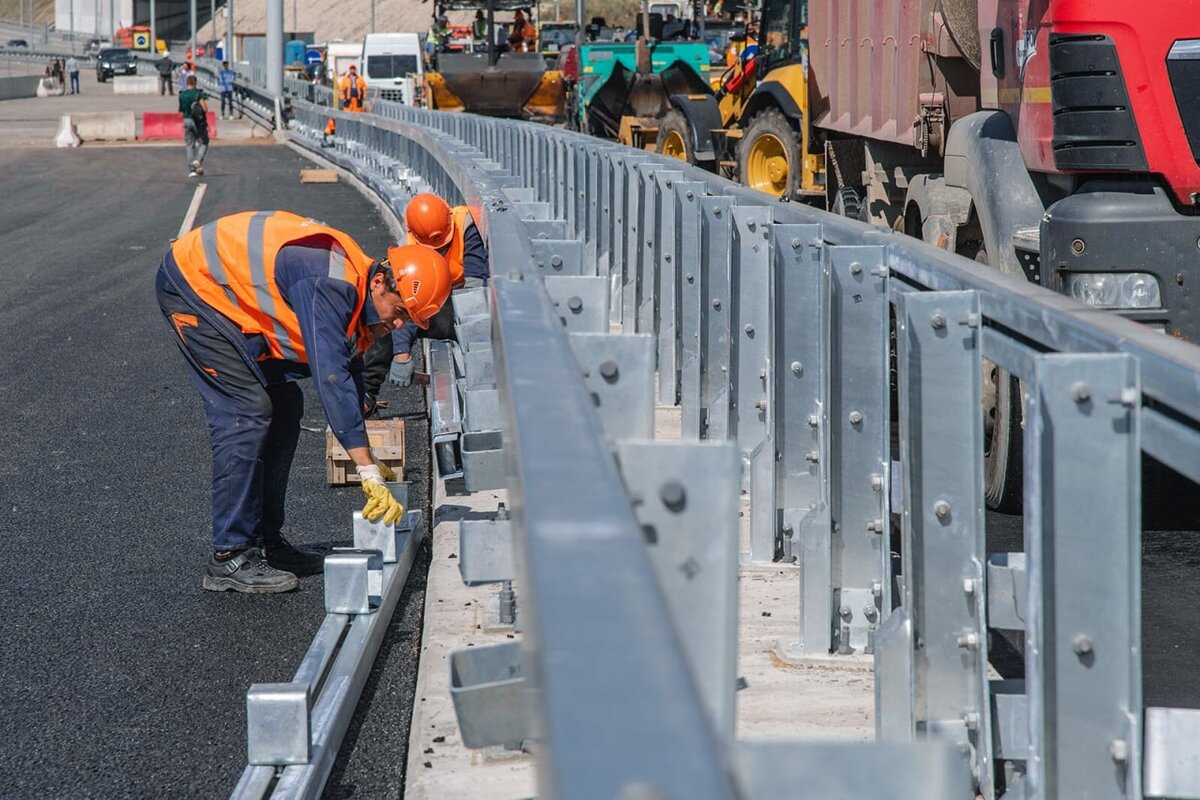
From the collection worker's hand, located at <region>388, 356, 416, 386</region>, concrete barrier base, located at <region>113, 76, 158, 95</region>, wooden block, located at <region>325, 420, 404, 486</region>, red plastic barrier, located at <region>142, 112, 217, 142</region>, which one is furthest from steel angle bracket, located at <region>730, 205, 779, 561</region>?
concrete barrier base, located at <region>113, 76, 158, 95</region>

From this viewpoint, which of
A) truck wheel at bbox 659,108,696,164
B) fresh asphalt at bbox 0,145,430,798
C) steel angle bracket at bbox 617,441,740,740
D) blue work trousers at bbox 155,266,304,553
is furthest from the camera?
truck wheel at bbox 659,108,696,164

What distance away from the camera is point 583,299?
4.06 meters

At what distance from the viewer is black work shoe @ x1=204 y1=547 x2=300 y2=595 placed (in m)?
6.14

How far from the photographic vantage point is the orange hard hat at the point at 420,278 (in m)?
5.61

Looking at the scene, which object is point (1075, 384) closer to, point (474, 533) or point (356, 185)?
point (474, 533)

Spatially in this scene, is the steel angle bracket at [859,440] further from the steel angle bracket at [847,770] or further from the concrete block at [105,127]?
the concrete block at [105,127]

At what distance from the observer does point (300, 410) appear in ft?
22.1

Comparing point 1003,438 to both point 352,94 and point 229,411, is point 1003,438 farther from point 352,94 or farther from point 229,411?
point 352,94

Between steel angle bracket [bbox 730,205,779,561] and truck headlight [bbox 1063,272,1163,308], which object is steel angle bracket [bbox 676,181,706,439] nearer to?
steel angle bracket [bbox 730,205,779,561]

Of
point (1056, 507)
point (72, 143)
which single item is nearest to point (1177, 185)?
point (1056, 507)

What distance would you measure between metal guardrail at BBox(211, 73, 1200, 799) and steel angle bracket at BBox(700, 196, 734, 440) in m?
0.02

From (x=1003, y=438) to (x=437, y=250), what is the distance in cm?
345

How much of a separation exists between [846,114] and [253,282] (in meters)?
7.31

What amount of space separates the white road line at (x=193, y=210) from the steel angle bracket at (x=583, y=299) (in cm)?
1665
